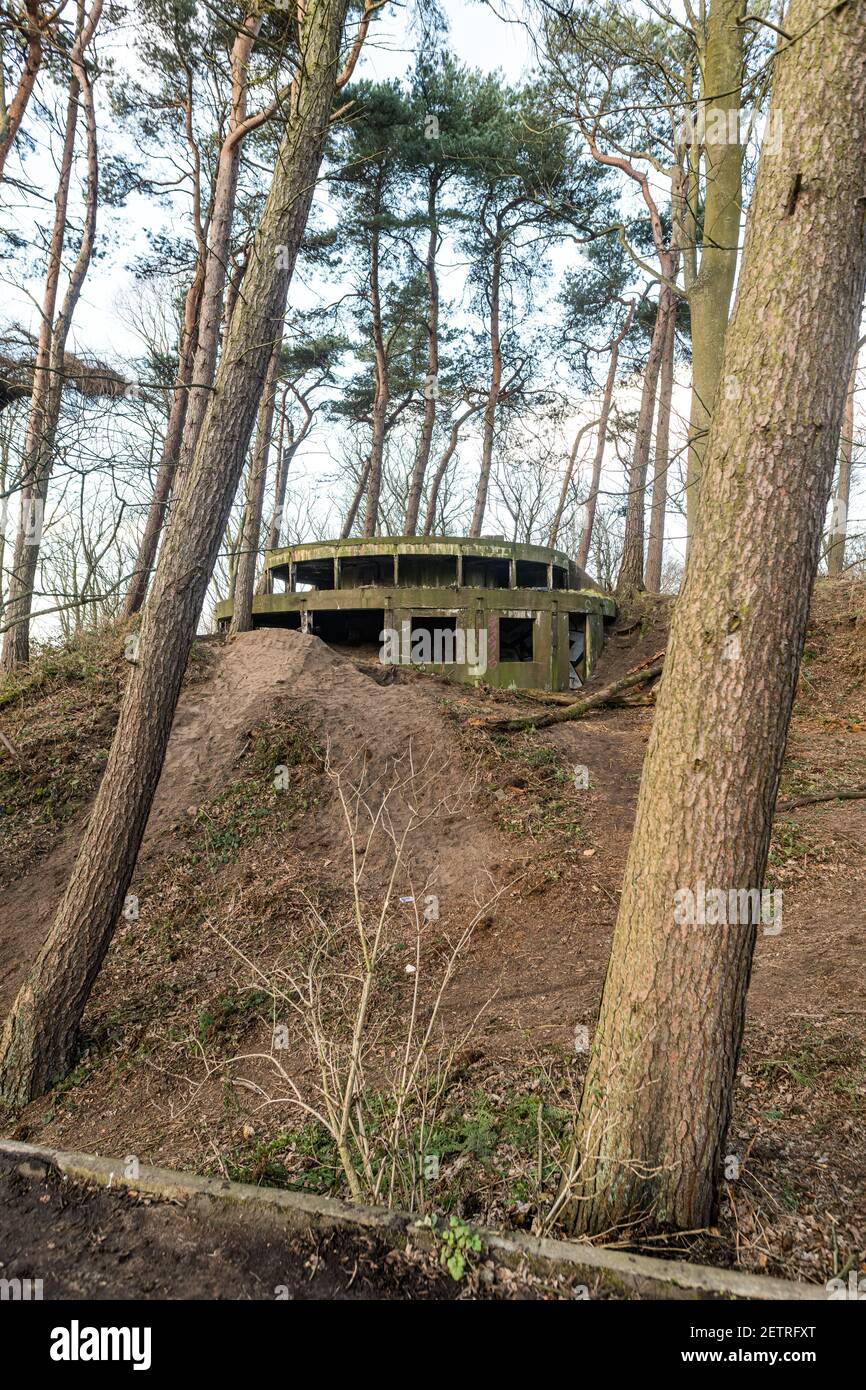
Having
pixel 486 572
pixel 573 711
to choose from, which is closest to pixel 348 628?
pixel 486 572

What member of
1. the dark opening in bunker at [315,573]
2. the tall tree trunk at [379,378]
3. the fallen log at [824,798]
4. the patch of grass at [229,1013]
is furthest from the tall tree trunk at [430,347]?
the patch of grass at [229,1013]

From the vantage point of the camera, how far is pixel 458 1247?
262 centimetres

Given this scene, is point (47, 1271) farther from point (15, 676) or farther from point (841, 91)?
point (15, 676)

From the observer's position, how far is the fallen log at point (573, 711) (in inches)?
370

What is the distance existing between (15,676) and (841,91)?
37.1 feet

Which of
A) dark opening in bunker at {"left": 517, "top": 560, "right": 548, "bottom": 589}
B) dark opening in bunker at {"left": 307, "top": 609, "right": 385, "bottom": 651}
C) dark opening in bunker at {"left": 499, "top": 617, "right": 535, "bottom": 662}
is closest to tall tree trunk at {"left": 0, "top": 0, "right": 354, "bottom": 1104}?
dark opening in bunker at {"left": 499, "top": 617, "right": 535, "bottom": 662}

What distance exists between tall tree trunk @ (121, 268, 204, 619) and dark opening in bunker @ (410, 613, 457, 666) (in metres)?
5.12

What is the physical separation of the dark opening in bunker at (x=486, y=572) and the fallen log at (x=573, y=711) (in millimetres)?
4256

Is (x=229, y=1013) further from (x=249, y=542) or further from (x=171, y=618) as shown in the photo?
(x=249, y=542)

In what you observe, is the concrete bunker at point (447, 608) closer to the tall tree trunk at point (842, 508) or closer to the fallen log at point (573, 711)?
the fallen log at point (573, 711)

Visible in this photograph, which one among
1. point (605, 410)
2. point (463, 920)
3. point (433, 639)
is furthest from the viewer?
point (605, 410)

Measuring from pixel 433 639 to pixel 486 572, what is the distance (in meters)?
3.12
